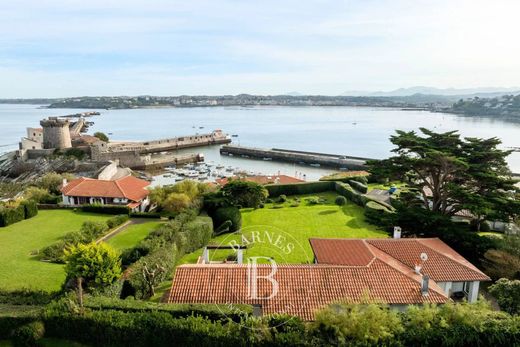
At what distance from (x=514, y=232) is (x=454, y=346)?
11276 mm

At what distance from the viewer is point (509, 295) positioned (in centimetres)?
1302

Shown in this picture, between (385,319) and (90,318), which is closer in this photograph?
(385,319)

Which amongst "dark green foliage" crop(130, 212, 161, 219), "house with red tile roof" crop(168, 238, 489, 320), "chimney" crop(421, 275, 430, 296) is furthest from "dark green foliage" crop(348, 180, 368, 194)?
"chimney" crop(421, 275, 430, 296)

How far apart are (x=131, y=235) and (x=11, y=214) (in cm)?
860

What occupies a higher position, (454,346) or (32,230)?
(454,346)

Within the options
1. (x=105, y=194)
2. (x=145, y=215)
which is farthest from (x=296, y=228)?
(x=105, y=194)

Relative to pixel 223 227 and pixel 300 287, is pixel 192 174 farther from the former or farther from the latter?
pixel 300 287

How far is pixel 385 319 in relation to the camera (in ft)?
30.3

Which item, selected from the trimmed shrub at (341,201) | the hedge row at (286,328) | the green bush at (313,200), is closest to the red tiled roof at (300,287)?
the hedge row at (286,328)

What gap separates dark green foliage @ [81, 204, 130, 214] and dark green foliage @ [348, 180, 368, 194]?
20.7m

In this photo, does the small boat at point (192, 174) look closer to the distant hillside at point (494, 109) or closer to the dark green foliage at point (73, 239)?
the dark green foliage at point (73, 239)

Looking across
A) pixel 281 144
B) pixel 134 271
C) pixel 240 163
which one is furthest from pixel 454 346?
pixel 281 144

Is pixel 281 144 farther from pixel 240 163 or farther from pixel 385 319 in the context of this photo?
pixel 385 319

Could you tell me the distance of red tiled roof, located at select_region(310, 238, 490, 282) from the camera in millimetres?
14453
